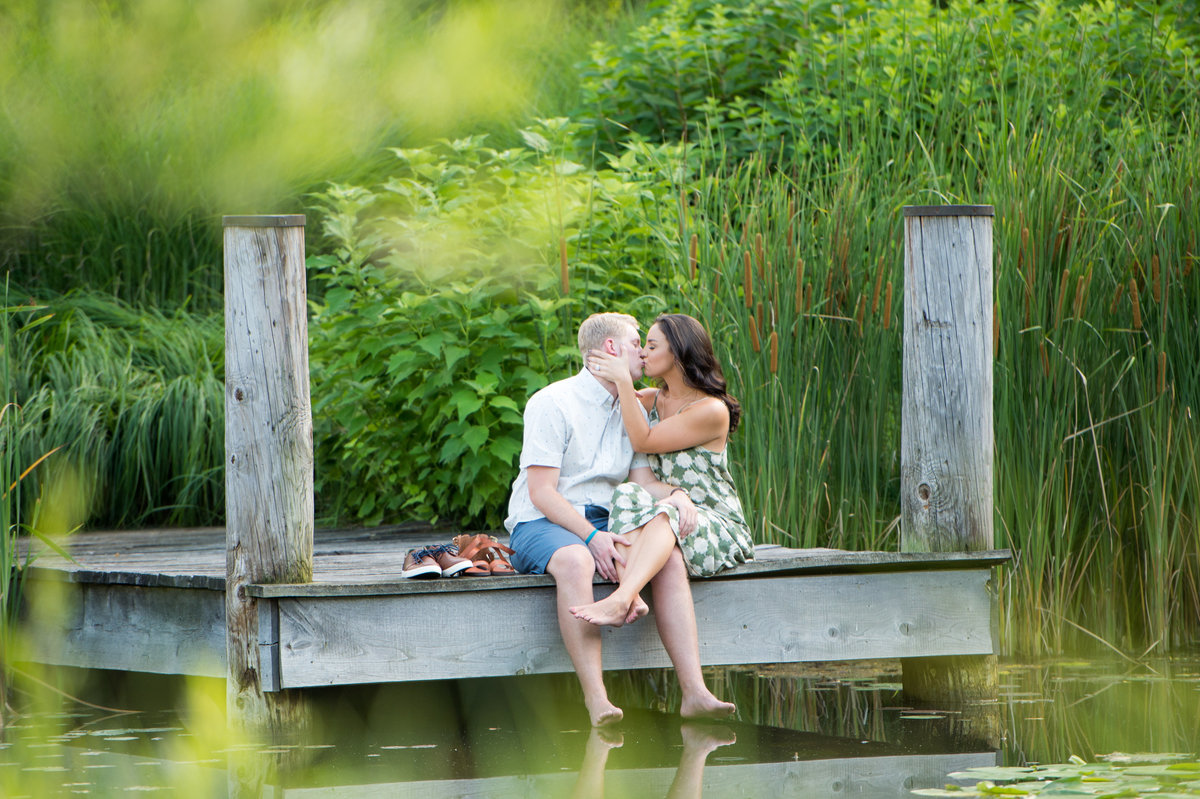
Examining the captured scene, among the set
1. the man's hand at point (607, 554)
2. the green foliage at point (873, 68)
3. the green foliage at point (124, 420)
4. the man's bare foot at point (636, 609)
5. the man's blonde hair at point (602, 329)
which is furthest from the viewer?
the green foliage at point (124, 420)

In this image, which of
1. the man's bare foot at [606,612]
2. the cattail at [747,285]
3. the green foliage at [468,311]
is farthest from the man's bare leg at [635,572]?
the green foliage at [468,311]

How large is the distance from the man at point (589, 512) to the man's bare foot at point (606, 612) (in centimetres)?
5

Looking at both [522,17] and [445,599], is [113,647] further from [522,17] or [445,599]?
[522,17]

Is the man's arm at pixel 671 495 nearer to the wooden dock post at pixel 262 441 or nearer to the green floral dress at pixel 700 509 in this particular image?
the green floral dress at pixel 700 509

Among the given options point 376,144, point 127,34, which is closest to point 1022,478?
point 376,144

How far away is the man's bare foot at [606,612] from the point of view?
3680 mm

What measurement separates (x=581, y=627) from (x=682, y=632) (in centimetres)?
28

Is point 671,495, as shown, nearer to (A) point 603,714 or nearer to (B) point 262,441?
(A) point 603,714

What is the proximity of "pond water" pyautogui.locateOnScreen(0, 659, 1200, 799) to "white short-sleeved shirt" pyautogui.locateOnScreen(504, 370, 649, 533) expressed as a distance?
0.68 m

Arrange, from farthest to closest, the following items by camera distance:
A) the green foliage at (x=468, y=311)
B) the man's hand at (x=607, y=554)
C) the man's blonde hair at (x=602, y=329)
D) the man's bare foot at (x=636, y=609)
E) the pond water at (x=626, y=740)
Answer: the green foliage at (x=468, y=311) < the man's blonde hair at (x=602, y=329) < the man's hand at (x=607, y=554) < the man's bare foot at (x=636, y=609) < the pond water at (x=626, y=740)

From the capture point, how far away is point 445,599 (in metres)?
3.84

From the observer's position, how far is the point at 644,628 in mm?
3996

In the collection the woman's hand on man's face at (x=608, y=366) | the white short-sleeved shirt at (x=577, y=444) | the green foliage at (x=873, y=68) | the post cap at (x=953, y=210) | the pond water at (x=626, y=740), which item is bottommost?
the pond water at (x=626, y=740)

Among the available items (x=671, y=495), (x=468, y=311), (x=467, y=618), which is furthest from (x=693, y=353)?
(x=468, y=311)
